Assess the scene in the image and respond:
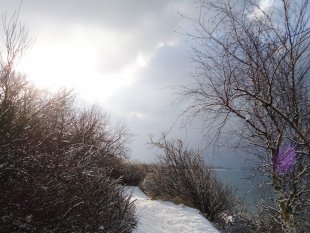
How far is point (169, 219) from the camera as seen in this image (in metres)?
12.4

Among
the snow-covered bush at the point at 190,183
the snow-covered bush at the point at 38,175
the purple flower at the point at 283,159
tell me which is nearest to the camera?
the snow-covered bush at the point at 38,175

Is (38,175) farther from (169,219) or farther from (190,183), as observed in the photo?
(190,183)

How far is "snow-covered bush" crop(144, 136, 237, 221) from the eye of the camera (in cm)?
1595

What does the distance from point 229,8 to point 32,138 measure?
156 inches

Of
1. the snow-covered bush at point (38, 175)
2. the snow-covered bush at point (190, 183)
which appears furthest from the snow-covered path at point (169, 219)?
the snow-covered bush at point (38, 175)

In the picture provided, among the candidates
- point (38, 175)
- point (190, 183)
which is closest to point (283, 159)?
point (38, 175)

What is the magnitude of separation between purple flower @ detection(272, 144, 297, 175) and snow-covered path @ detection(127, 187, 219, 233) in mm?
3833

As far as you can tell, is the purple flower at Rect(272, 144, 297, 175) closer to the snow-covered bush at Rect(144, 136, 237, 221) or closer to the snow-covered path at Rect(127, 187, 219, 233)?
the snow-covered path at Rect(127, 187, 219, 233)

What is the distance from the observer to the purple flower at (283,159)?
22.9ft

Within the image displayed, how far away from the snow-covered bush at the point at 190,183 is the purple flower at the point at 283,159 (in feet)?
26.5

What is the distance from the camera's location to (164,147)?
1825 cm

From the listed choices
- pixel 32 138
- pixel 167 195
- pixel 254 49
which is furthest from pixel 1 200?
pixel 167 195

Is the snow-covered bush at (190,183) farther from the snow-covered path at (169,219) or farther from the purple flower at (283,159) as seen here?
the purple flower at (283,159)

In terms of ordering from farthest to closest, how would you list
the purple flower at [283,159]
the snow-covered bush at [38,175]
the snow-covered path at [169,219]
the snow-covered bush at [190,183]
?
the snow-covered bush at [190,183], the snow-covered path at [169,219], the purple flower at [283,159], the snow-covered bush at [38,175]
